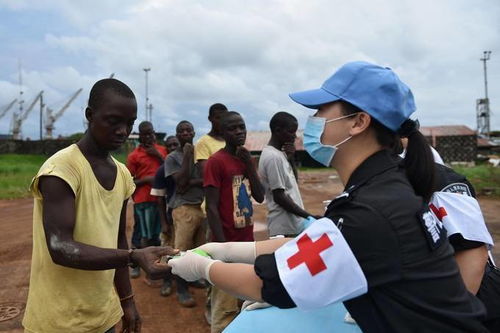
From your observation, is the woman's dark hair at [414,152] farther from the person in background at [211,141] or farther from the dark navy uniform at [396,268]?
the person in background at [211,141]

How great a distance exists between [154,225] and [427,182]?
4817mm

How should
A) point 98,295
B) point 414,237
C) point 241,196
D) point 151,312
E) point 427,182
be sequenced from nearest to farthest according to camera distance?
point 414,237
point 427,182
point 98,295
point 241,196
point 151,312

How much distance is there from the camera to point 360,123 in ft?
5.35

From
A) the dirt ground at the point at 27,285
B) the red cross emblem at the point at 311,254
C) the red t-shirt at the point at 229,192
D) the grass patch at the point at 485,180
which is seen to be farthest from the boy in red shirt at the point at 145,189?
the grass patch at the point at 485,180

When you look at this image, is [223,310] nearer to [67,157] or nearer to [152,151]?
[67,157]

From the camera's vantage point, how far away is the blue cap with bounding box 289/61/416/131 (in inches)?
61.7

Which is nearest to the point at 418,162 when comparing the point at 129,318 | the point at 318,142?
the point at 318,142

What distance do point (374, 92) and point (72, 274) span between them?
63.0 inches

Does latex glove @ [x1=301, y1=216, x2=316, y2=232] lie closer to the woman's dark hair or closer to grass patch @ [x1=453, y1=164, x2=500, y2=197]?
the woman's dark hair

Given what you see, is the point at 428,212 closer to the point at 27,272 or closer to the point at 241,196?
the point at 241,196

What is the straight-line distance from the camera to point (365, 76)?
159cm

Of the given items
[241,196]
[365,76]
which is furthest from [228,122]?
[365,76]

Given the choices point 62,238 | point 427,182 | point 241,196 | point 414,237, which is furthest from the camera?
point 241,196

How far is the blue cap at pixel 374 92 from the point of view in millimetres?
1567
